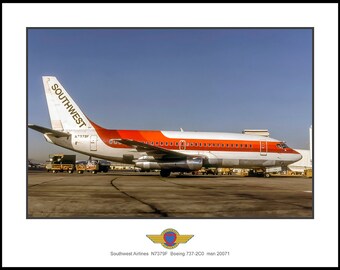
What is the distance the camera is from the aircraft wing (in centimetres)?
2491

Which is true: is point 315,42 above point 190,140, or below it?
above

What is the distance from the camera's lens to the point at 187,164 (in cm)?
2530

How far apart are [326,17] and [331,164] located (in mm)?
2206

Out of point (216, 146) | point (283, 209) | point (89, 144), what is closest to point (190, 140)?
point (216, 146)

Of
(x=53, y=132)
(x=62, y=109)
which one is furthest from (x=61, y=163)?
(x=53, y=132)

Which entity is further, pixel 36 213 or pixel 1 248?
pixel 36 213

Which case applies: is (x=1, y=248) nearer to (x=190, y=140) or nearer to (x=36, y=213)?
(x=36, y=213)

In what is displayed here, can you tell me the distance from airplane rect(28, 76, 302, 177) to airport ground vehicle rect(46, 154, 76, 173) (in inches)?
532

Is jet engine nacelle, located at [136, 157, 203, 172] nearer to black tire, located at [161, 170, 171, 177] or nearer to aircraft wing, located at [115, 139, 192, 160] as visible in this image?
aircraft wing, located at [115, 139, 192, 160]

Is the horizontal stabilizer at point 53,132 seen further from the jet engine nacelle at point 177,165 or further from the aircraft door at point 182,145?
the aircraft door at point 182,145

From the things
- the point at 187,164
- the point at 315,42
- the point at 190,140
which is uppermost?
the point at 315,42

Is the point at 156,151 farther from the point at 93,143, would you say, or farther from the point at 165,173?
the point at 93,143

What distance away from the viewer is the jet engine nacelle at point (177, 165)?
25.2 metres

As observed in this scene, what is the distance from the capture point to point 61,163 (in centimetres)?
4397
